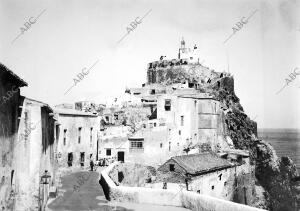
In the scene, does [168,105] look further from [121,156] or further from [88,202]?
[88,202]

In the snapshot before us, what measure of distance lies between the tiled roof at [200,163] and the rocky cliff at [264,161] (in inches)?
794

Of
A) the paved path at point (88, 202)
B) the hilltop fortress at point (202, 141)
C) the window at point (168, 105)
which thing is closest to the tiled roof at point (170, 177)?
the hilltop fortress at point (202, 141)

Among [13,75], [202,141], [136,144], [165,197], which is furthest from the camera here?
[202,141]

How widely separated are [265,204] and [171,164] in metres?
24.5

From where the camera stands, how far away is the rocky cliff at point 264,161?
5503 centimetres

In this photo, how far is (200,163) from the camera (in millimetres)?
33531

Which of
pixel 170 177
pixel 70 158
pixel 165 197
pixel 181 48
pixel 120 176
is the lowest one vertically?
pixel 170 177

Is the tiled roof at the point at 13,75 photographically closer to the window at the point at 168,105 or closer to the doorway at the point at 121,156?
the doorway at the point at 121,156

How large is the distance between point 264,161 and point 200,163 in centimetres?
3129

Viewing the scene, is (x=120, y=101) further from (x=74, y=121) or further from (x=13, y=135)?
(x=13, y=135)

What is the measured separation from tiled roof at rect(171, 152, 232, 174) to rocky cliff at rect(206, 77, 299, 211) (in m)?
20.2

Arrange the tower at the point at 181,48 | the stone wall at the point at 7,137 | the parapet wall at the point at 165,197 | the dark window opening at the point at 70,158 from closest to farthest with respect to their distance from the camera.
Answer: the stone wall at the point at 7,137 → the parapet wall at the point at 165,197 → the dark window opening at the point at 70,158 → the tower at the point at 181,48

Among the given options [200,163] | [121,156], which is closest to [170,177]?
[200,163]

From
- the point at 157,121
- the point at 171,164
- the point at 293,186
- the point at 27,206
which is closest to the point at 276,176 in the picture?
the point at 293,186
